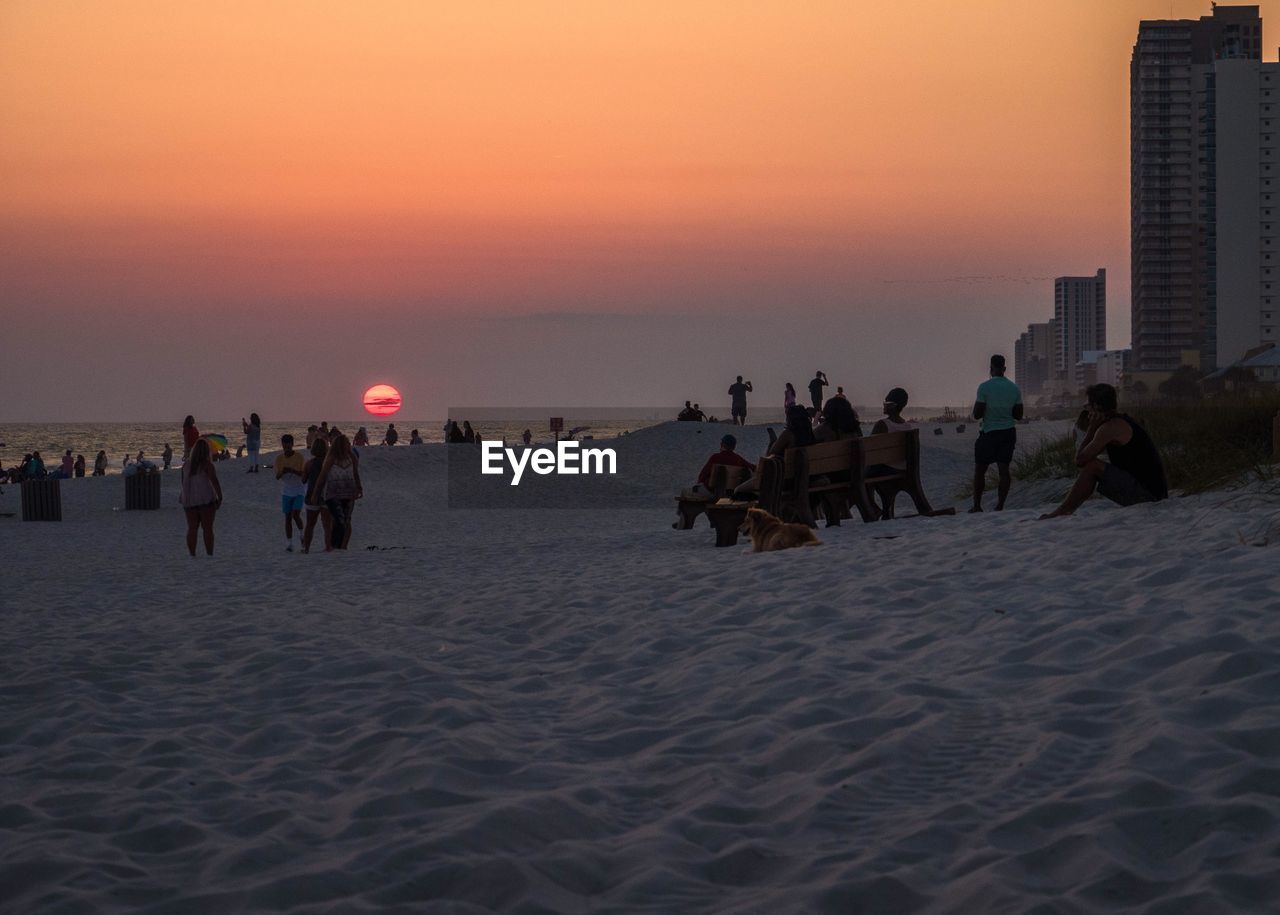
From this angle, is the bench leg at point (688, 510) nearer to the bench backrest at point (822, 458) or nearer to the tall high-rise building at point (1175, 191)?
the bench backrest at point (822, 458)

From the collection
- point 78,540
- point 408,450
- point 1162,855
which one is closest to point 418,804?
point 1162,855

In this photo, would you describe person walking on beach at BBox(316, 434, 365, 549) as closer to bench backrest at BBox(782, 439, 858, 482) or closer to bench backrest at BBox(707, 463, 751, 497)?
bench backrest at BBox(707, 463, 751, 497)

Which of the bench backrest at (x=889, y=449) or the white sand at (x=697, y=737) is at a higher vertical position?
the bench backrest at (x=889, y=449)

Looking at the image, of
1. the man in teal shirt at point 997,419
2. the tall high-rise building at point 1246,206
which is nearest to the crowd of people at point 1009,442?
the man in teal shirt at point 997,419

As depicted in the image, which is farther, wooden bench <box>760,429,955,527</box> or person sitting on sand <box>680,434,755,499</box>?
person sitting on sand <box>680,434,755,499</box>

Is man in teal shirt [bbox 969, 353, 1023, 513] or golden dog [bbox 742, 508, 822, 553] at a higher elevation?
man in teal shirt [bbox 969, 353, 1023, 513]

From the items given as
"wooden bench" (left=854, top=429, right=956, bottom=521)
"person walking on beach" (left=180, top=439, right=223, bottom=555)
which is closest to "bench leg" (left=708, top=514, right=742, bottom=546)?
"wooden bench" (left=854, top=429, right=956, bottom=521)

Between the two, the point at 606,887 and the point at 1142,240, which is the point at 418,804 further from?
the point at 1142,240
